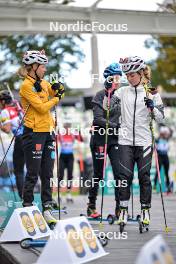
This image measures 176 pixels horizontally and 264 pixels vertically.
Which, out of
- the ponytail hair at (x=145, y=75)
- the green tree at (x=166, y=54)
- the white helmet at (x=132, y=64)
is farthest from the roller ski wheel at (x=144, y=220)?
the green tree at (x=166, y=54)

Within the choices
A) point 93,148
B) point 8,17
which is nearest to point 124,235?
point 93,148

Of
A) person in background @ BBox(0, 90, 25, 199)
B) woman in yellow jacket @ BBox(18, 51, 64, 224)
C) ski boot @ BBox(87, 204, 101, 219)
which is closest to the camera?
woman in yellow jacket @ BBox(18, 51, 64, 224)

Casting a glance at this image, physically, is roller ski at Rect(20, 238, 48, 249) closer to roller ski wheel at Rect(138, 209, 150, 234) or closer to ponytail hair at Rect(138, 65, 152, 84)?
roller ski wheel at Rect(138, 209, 150, 234)

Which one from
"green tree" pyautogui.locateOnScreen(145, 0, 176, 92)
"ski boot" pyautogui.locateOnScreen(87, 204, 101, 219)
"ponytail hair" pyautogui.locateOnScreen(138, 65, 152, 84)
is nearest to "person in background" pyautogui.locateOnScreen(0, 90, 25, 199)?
"ski boot" pyautogui.locateOnScreen(87, 204, 101, 219)

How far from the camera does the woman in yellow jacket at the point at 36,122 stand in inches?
351

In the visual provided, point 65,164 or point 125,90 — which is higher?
point 125,90

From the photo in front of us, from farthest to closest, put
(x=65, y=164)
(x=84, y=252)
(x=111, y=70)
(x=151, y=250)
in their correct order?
(x=65, y=164) < (x=111, y=70) < (x=84, y=252) < (x=151, y=250)

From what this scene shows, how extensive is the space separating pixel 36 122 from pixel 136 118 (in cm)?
118

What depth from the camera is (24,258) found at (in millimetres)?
6758

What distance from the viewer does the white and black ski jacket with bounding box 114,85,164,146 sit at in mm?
8844

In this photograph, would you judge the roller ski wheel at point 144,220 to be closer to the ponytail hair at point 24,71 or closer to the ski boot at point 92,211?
the ski boot at point 92,211

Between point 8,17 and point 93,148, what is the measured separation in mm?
10067

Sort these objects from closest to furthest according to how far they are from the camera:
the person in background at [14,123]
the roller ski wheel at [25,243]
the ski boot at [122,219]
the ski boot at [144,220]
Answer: the roller ski wheel at [25,243]
the ski boot at [122,219]
the ski boot at [144,220]
the person in background at [14,123]

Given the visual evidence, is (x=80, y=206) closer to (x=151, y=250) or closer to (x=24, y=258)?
(x=24, y=258)
